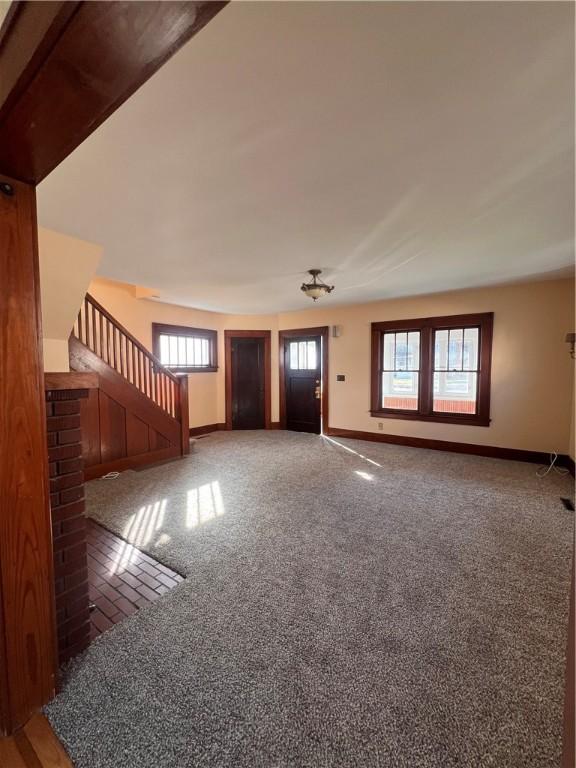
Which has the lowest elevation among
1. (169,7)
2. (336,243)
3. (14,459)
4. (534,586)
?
(534,586)

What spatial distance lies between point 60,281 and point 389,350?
4.62m

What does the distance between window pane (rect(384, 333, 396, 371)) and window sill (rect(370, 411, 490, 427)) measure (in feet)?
2.59

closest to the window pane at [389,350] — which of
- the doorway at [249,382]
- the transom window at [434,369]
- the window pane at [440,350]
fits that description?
the transom window at [434,369]

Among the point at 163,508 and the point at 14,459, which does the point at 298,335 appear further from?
the point at 14,459

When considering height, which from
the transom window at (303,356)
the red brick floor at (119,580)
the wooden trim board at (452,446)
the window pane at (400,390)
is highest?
the transom window at (303,356)

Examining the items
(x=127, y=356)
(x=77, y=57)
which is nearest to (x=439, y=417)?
(x=127, y=356)

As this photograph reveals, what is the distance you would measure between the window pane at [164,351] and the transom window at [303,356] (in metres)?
2.42

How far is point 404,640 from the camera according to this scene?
1453 millimetres

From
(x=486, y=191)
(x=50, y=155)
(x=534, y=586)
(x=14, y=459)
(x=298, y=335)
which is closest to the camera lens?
(x=50, y=155)

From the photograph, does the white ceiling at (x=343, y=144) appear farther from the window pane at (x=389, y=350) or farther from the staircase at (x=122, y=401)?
the window pane at (x=389, y=350)

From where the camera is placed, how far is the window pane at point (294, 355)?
6.33 metres

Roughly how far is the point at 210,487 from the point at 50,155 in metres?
3.02

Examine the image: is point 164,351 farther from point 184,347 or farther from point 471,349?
point 471,349

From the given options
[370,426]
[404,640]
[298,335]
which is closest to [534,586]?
[404,640]
